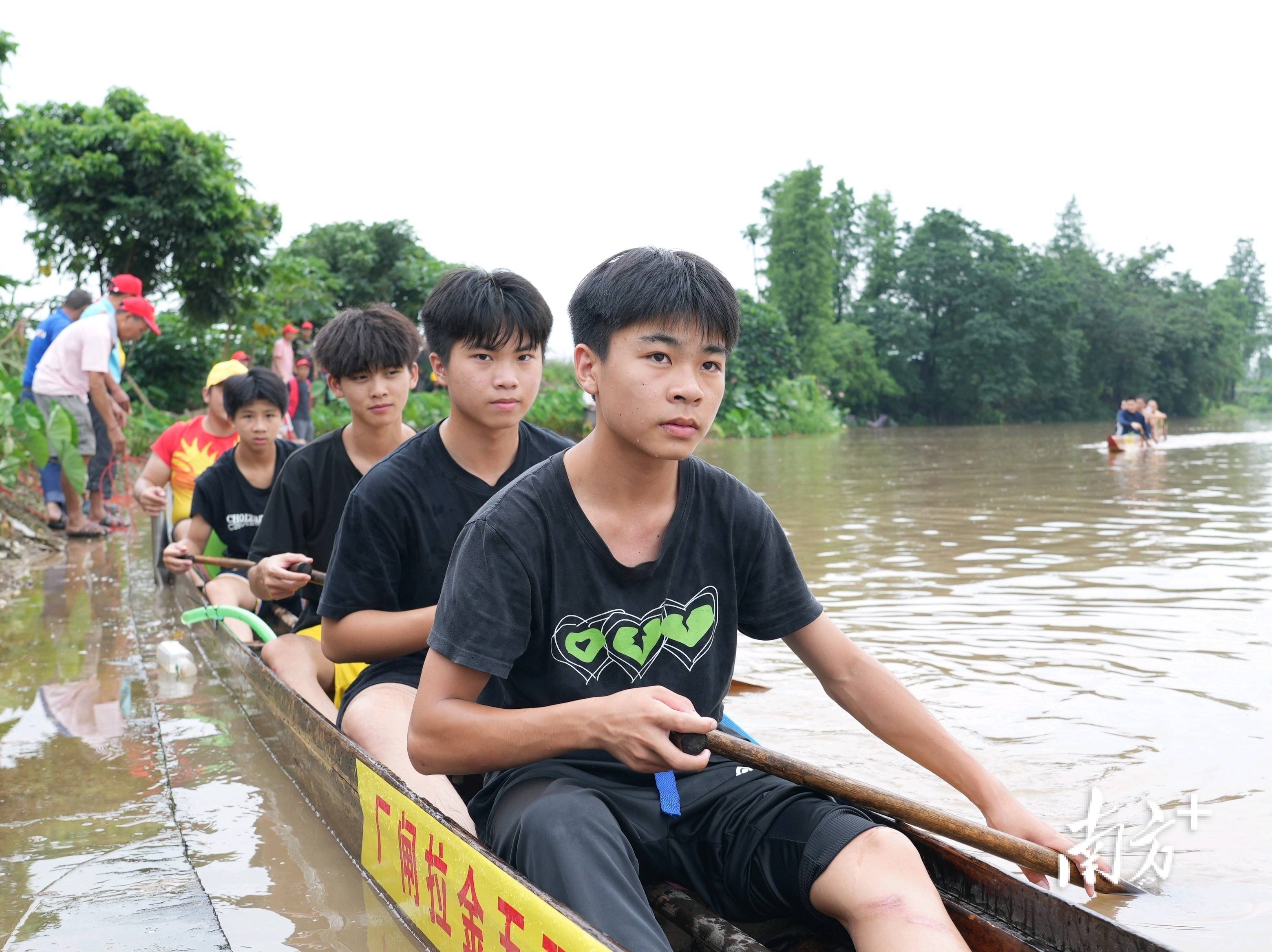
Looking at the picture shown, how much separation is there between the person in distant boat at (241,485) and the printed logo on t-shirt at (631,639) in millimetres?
3677

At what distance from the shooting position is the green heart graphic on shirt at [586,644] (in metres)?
1.95

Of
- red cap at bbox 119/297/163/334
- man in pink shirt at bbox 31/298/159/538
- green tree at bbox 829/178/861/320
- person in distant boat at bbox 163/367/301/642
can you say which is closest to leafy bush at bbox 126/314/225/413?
man in pink shirt at bbox 31/298/159/538

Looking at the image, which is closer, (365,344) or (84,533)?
(365,344)

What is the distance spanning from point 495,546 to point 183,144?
16.0 metres

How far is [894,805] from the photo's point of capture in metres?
1.86

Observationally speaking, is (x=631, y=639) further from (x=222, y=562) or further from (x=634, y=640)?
(x=222, y=562)

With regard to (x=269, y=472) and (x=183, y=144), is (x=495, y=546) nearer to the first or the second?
(x=269, y=472)

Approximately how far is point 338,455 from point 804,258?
43.9 meters

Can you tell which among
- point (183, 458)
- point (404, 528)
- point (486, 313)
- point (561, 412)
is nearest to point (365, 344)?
point (486, 313)

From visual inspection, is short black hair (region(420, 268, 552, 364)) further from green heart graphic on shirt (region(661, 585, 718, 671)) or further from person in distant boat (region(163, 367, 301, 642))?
person in distant boat (region(163, 367, 301, 642))

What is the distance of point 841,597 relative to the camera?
6.65 metres

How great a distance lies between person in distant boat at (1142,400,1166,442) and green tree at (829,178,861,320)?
28.5 meters

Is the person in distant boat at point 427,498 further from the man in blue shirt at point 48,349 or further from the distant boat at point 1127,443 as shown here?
the distant boat at point 1127,443

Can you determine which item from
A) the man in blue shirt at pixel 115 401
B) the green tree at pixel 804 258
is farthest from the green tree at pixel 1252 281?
the man in blue shirt at pixel 115 401
